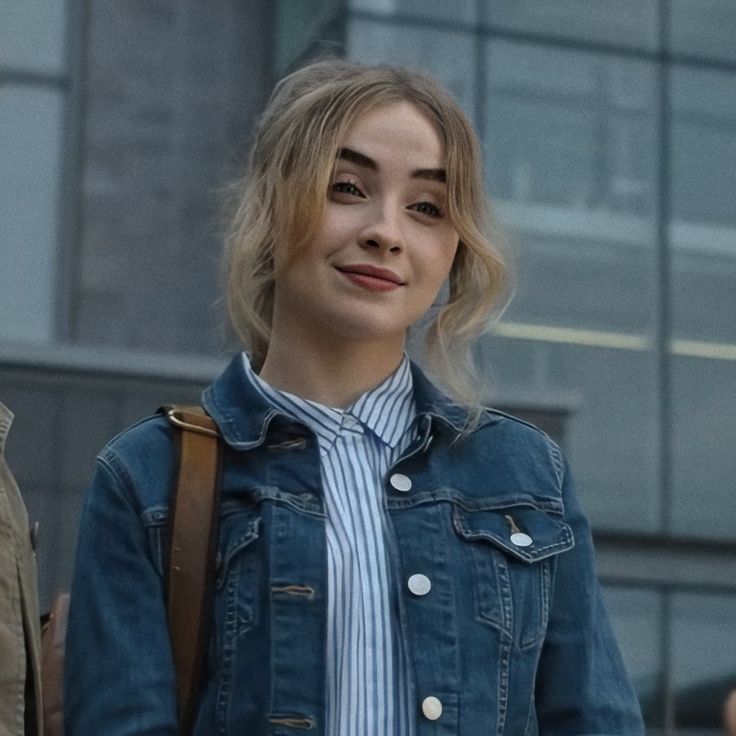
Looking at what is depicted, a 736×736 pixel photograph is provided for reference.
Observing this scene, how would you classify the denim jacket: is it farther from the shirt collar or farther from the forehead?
the forehead

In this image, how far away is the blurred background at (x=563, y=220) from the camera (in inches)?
478

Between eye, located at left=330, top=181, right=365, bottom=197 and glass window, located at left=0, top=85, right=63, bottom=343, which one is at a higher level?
glass window, located at left=0, top=85, right=63, bottom=343

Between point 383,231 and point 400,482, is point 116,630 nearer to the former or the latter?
point 400,482

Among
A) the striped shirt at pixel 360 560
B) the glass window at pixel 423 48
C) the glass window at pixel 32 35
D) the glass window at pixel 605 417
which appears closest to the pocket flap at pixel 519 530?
the striped shirt at pixel 360 560

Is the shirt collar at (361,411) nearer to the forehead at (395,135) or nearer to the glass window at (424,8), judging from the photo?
the forehead at (395,135)

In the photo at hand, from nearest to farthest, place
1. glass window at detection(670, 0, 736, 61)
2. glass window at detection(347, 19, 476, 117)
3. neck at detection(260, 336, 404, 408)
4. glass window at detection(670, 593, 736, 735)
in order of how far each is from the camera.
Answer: neck at detection(260, 336, 404, 408), glass window at detection(347, 19, 476, 117), glass window at detection(670, 593, 736, 735), glass window at detection(670, 0, 736, 61)

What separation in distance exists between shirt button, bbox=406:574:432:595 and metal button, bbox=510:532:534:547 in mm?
144

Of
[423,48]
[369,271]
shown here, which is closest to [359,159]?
[369,271]

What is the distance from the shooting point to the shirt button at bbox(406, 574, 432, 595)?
9.34 ft

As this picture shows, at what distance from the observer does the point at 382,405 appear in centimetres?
304

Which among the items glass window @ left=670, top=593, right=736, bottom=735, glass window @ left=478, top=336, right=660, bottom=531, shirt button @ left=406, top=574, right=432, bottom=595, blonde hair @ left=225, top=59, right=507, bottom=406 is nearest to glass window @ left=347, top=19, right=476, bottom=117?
glass window @ left=478, top=336, right=660, bottom=531

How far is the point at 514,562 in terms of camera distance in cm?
293

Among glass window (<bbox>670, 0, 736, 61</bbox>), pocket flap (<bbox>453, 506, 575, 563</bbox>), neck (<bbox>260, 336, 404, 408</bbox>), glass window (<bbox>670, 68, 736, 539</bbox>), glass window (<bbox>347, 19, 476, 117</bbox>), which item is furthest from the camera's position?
glass window (<bbox>670, 0, 736, 61</bbox>)

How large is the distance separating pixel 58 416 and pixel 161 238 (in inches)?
75.6
